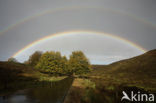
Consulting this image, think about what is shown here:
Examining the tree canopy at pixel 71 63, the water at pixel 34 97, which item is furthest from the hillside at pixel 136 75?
the water at pixel 34 97

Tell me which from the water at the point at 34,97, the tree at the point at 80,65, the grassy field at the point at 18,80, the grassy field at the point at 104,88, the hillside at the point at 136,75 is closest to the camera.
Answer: the water at the point at 34,97

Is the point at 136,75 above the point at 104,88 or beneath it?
beneath

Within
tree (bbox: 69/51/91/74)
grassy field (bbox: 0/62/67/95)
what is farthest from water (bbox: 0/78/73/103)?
tree (bbox: 69/51/91/74)

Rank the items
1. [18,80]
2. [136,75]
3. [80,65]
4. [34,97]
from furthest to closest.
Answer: [136,75] → [80,65] → [18,80] → [34,97]

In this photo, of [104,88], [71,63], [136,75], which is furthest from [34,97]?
[136,75]

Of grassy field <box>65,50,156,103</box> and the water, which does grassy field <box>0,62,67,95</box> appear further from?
grassy field <box>65,50,156,103</box>

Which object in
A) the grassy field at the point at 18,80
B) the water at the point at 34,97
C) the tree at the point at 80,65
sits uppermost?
the tree at the point at 80,65

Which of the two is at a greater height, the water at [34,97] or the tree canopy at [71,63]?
the tree canopy at [71,63]

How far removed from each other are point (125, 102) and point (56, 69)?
1490 inches

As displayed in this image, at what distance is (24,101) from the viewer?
30.5 feet

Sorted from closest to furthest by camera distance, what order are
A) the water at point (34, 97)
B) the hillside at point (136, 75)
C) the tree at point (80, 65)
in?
the water at point (34, 97) → the hillside at point (136, 75) → the tree at point (80, 65)

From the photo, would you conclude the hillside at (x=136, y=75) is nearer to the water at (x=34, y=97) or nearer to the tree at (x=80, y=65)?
the tree at (x=80, y=65)

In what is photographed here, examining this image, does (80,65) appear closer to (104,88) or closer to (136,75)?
(104,88)

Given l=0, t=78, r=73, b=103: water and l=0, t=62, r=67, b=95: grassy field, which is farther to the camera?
l=0, t=62, r=67, b=95: grassy field
